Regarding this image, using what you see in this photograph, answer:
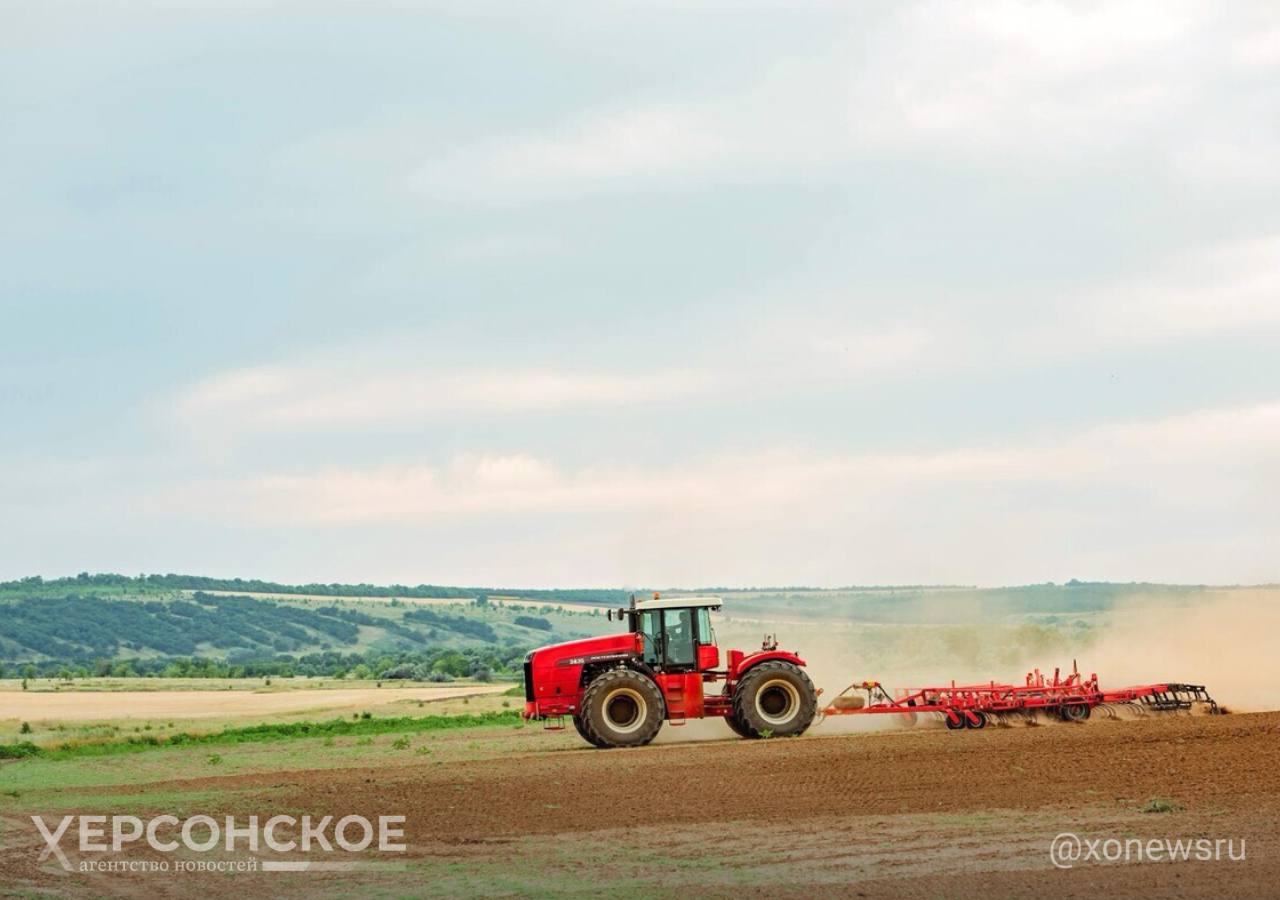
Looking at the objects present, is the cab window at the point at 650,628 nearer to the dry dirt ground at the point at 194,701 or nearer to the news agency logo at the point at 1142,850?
the news agency logo at the point at 1142,850

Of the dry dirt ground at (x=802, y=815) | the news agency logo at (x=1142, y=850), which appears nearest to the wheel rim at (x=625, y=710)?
the dry dirt ground at (x=802, y=815)

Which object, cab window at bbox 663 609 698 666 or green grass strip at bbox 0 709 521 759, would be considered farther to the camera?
green grass strip at bbox 0 709 521 759

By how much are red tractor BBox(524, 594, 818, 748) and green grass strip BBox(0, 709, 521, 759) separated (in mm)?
15064

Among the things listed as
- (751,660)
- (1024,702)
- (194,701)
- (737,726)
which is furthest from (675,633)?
(194,701)

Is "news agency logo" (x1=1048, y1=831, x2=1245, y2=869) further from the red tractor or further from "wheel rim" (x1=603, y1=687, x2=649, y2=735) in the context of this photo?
"wheel rim" (x1=603, y1=687, x2=649, y2=735)

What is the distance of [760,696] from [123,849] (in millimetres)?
16167

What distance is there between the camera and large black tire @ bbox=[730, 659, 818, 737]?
34.9 m

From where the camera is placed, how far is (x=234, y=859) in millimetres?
21250

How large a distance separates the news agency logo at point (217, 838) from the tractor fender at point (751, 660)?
12362mm

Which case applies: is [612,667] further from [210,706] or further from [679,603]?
[210,706]

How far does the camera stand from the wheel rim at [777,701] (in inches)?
1380

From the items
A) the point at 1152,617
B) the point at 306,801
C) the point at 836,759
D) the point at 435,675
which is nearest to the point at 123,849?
the point at 306,801

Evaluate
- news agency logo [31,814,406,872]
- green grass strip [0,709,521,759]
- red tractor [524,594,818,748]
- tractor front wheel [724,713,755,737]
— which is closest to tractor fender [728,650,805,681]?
red tractor [524,594,818,748]

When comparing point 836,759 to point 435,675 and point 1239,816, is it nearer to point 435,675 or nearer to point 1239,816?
point 1239,816
